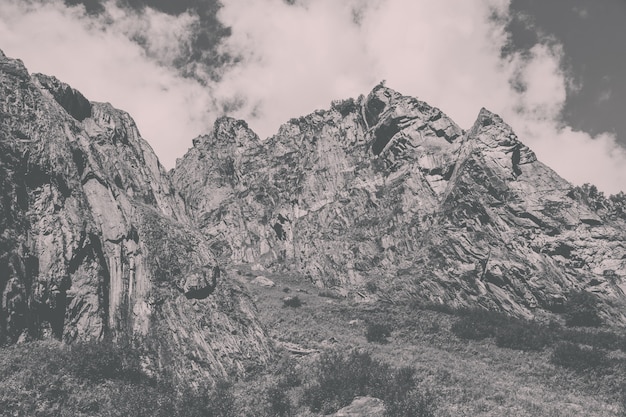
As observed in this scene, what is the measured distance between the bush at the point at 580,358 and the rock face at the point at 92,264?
83.9ft

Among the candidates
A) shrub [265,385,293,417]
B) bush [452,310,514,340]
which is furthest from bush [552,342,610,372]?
shrub [265,385,293,417]

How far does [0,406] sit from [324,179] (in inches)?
2849

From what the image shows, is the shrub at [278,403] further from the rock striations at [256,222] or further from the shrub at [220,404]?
the rock striations at [256,222]

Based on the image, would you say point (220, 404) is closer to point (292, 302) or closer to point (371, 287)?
point (292, 302)

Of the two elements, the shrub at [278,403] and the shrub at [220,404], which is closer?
the shrub at [220,404]

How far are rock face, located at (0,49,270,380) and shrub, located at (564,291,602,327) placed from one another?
38.5 meters

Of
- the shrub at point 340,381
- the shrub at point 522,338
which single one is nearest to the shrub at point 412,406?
the shrub at point 340,381

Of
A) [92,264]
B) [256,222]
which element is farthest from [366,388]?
[256,222]

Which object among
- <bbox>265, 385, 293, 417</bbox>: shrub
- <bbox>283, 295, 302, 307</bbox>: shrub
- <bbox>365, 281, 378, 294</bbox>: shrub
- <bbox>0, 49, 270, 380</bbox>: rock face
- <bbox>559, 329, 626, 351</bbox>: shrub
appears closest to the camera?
<bbox>265, 385, 293, 417</bbox>: shrub

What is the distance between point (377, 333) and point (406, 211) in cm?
3350

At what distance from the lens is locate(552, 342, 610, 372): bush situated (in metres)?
31.8

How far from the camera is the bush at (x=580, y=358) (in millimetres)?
31828

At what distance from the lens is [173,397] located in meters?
27.1

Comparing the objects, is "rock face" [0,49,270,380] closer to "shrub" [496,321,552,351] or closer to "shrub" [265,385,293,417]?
"shrub" [265,385,293,417]
